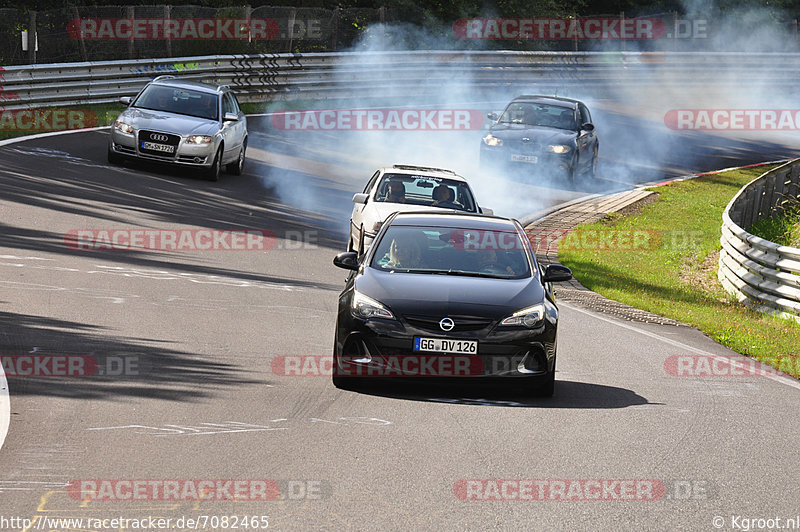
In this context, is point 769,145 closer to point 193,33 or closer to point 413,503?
point 193,33

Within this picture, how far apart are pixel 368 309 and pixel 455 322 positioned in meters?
0.70

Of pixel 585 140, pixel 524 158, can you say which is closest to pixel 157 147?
pixel 524 158

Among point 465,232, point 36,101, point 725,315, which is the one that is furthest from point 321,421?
point 36,101

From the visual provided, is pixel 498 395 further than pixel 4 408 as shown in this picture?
Yes

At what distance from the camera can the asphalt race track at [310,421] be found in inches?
249

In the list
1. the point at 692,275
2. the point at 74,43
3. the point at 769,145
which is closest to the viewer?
the point at 692,275

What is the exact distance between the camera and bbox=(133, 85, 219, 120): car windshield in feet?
73.1

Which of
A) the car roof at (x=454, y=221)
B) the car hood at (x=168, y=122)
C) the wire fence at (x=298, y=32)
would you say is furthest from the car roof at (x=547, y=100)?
the car roof at (x=454, y=221)

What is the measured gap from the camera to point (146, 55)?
32875 millimetres

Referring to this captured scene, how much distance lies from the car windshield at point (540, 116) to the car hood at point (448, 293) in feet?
57.4

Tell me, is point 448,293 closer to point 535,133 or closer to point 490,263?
point 490,263

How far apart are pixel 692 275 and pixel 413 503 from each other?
564 inches

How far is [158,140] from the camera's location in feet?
70.3

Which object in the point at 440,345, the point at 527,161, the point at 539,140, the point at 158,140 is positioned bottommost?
the point at 527,161
